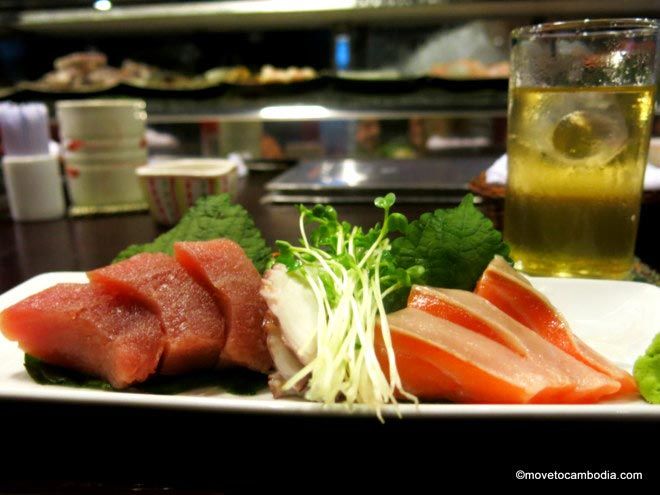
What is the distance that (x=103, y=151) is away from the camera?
8.14 ft

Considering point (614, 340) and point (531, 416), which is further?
point (614, 340)

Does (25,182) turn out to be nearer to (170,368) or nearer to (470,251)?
(170,368)

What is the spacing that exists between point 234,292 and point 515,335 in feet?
1.70

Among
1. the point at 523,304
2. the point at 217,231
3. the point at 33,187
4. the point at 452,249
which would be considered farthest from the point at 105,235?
the point at 523,304

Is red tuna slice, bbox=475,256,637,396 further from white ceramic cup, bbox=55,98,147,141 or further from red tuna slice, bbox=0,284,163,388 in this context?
white ceramic cup, bbox=55,98,147,141

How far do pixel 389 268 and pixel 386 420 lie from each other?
38cm

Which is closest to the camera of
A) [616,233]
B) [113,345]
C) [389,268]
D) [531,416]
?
[531,416]

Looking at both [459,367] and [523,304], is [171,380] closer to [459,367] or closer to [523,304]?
[459,367]

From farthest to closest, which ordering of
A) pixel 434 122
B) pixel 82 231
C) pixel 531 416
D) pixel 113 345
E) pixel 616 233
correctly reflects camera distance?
pixel 434 122 < pixel 82 231 < pixel 616 233 < pixel 113 345 < pixel 531 416

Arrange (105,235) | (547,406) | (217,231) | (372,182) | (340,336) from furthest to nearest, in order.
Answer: (372,182)
(105,235)
(217,231)
(340,336)
(547,406)

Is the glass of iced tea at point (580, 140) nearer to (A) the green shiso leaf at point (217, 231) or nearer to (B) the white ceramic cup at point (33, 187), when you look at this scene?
(A) the green shiso leaf at point (217, 231)

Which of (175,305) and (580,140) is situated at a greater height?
(580,140)

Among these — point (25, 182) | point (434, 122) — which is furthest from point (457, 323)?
point (434, 122)

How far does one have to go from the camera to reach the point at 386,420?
2.94 feet
